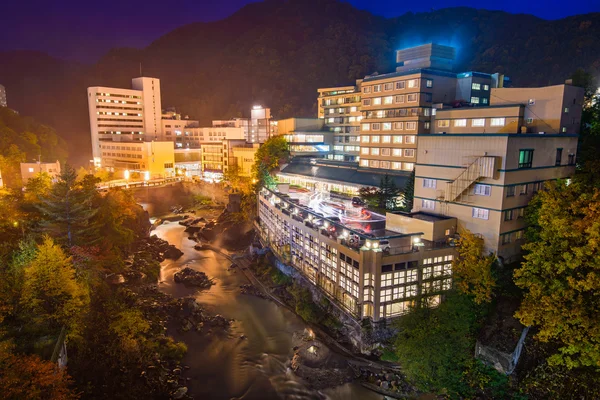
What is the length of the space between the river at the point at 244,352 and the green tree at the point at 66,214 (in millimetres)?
7673

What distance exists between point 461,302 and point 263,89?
85.3 m

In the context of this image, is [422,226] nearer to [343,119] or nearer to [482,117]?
[482,117]

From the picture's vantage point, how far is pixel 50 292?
1791 centimetres

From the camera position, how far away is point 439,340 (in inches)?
685

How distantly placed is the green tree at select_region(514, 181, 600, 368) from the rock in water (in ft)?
74.8

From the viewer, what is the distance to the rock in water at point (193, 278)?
101ft

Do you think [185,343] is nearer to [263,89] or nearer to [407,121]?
[407,121]

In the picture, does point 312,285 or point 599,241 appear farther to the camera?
point 312,285

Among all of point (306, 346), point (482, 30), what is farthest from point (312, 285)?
point (482, 30)

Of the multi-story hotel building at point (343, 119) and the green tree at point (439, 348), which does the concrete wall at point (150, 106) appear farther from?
the green tree at point (439, 348)

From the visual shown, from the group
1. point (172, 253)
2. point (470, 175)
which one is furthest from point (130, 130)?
point (470, 175)

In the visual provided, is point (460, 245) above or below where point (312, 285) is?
above

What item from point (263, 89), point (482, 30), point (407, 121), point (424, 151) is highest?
point (482, 30)

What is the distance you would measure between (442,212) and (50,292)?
22.2 m
